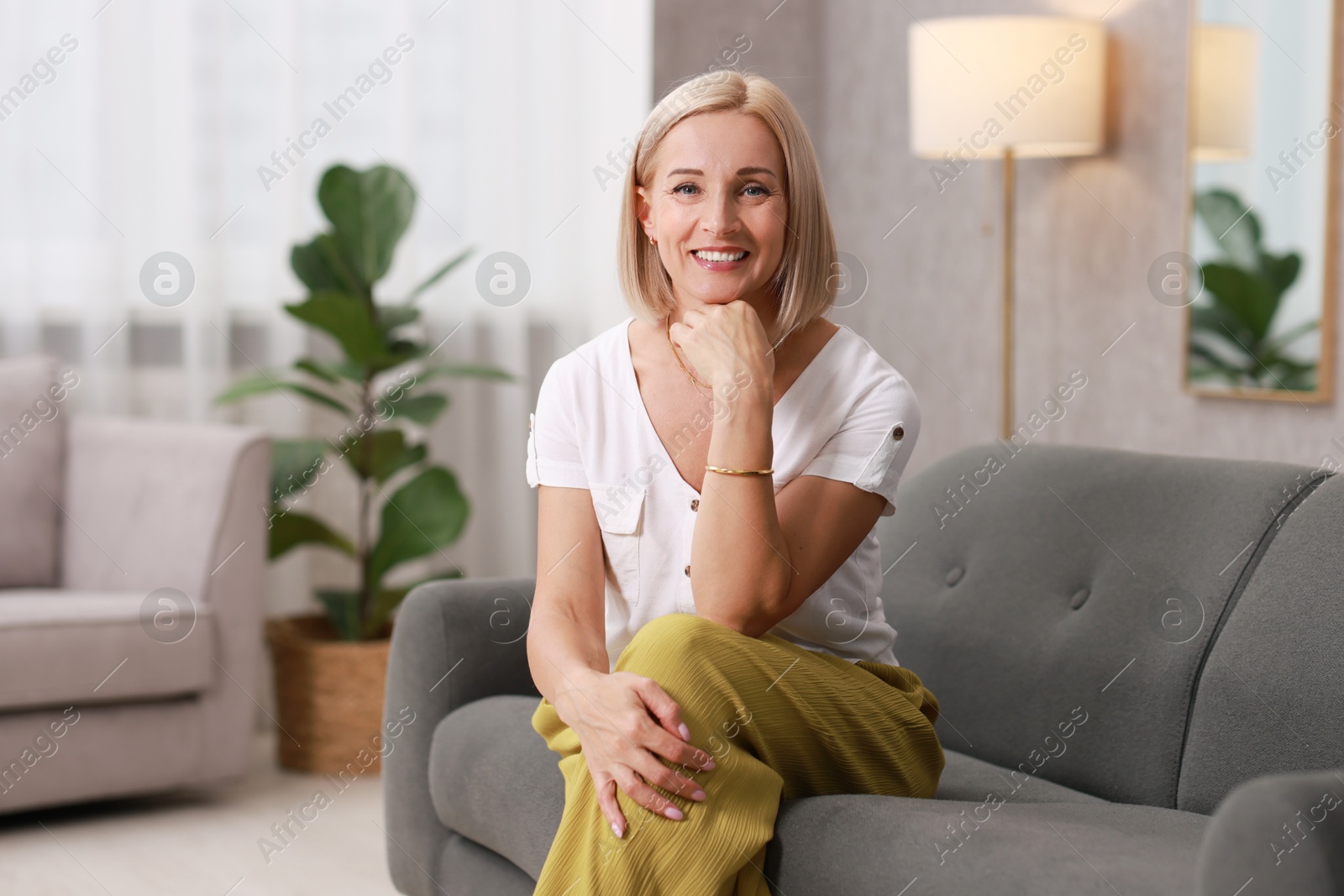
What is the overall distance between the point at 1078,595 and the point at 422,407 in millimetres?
1726

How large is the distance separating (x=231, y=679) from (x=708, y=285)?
1581mm

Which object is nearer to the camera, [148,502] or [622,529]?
[622,529]

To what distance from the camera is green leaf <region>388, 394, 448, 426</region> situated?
9.66ft

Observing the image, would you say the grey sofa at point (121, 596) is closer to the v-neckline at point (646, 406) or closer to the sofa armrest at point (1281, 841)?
the v-neckline at point (646, 406)

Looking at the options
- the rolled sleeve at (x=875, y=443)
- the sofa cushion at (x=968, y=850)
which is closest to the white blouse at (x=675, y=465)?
the rolled sleeve at (x=875, y=443)

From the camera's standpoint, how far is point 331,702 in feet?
9.53

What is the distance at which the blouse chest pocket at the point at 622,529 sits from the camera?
1484 mm

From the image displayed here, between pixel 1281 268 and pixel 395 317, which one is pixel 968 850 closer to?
pixel 1281 268

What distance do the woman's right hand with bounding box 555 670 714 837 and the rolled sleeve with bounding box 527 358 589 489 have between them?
33 cm

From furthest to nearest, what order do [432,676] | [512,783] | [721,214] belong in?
1. [432,676]
2. [512,783]
3. [721,214]

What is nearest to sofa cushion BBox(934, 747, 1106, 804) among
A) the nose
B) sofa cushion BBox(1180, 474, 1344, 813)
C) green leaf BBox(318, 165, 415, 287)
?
sofa cushion BBox(1180, 474, 1344, 813)

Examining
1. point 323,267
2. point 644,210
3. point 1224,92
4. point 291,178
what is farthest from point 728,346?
point 291,178

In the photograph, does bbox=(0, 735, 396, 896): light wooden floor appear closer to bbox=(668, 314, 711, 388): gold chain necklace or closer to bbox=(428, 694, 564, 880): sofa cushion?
bbox=(428, 694, 564, 880): sofa cushion

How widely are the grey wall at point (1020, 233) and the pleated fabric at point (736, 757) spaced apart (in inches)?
52.0
